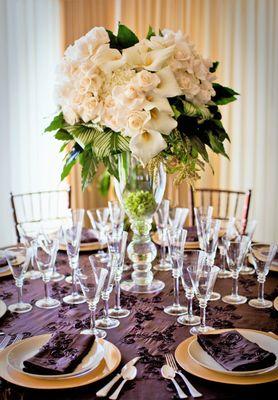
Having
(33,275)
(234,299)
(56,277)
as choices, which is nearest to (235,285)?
(234,299)

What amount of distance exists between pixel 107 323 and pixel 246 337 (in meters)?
0.42

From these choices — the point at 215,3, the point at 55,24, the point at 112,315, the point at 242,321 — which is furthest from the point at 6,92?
the point at 242,321

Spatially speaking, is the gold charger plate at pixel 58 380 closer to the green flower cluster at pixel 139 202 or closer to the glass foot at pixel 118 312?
the glass foot at pixel 118 312

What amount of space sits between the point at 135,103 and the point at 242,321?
2.48 feet

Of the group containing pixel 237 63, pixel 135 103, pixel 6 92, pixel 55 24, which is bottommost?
pixel 135 103

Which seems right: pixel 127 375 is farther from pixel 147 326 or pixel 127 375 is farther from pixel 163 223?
pixel 163 223

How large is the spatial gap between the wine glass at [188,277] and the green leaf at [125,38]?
0.76 metres

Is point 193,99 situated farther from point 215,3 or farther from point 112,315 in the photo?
point 215,3

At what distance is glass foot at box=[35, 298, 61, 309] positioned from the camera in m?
1.76

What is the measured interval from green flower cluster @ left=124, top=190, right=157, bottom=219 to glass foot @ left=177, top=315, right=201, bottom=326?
0.46 meters

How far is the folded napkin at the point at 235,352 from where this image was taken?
1244 millimetres

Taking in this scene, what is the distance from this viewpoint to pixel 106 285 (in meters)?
1.54

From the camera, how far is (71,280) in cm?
200

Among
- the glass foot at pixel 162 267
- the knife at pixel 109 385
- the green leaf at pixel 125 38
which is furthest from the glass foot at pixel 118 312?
the green leaf at pixel 125 38
